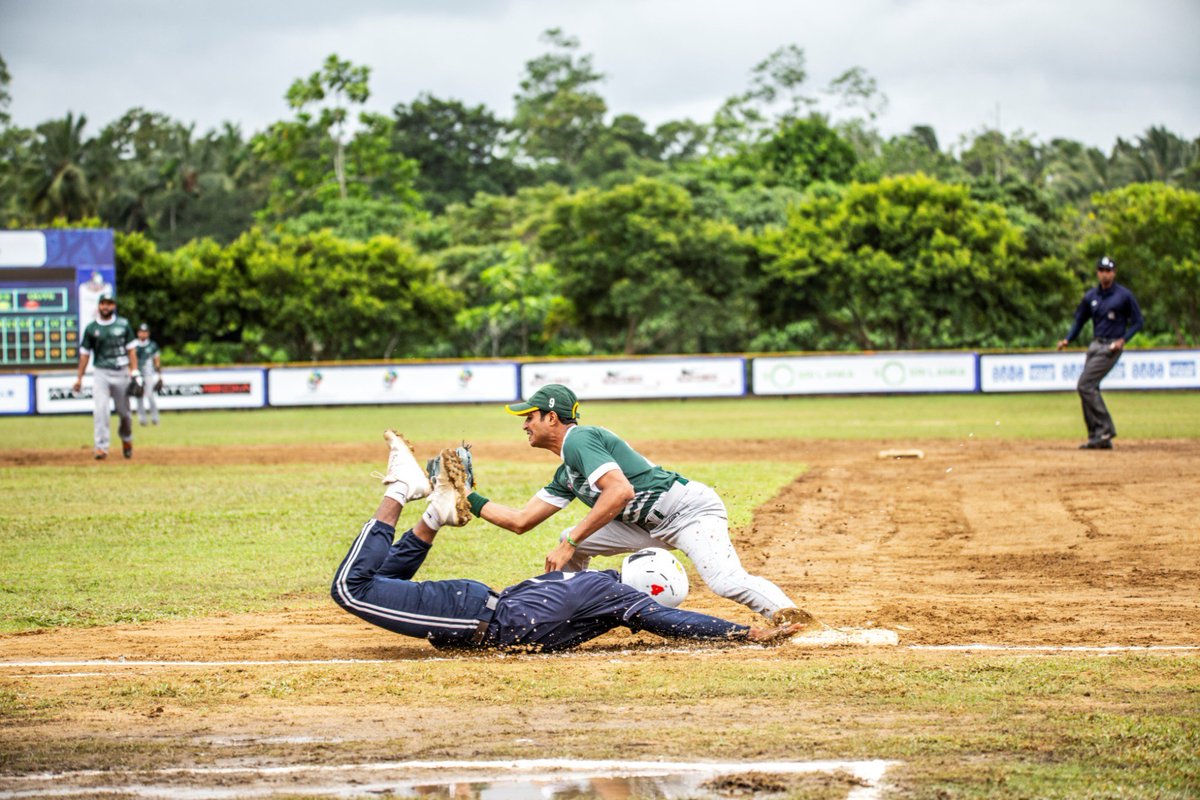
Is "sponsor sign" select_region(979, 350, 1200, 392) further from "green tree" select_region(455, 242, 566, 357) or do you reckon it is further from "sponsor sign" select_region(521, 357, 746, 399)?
"green tree" select_region(455, 242, 566, 357)

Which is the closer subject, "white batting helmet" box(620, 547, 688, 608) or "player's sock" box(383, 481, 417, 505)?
"player's sock" box(383, 481, 417, 505)

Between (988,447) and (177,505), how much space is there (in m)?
12.3

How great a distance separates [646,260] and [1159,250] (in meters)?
18.2

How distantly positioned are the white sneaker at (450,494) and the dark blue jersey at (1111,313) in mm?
12839

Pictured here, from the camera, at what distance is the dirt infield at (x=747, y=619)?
5.46m

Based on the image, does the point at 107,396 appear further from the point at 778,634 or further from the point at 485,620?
the point at 778,634

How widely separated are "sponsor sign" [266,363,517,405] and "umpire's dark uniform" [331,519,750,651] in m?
31.3

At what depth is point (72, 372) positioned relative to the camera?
35969mm

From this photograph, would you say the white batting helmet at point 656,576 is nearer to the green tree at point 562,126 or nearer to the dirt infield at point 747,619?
the dirt infield at point 747,619

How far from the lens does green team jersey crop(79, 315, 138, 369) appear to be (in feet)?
62.1

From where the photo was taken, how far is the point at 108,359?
19.1 m

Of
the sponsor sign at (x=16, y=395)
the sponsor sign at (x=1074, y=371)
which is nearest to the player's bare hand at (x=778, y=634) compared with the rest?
the sponsor sign at (x=1074, y=371)

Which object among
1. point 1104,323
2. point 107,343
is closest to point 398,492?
point 107,343

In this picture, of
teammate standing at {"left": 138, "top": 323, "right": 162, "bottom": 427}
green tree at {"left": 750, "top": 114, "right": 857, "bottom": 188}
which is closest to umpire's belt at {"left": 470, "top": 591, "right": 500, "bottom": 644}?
teammate standing at {"left": 138, "top": 323, "right": 162, "bottom": 427}
